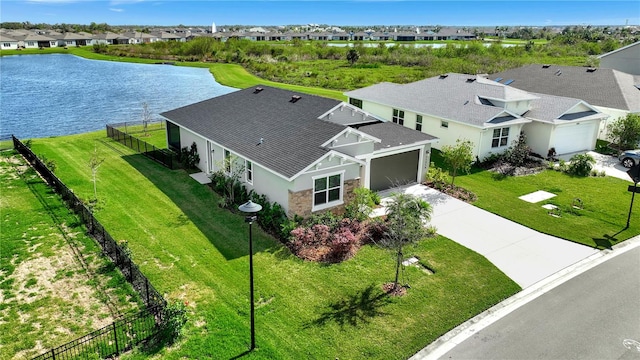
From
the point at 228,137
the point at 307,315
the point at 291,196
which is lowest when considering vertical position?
the point at 307,315

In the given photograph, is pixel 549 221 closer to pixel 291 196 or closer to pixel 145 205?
pixel 291 196

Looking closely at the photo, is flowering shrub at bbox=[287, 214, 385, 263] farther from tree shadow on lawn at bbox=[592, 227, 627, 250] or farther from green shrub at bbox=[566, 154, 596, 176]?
green shrub at bbox=[566, 154, 596, 176]

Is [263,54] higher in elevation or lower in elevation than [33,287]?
higher

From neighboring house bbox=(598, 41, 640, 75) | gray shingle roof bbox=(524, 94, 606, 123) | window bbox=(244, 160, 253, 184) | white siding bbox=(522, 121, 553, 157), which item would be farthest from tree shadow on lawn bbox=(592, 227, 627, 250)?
neighboring house bbox=(598, 41, 640, 75)

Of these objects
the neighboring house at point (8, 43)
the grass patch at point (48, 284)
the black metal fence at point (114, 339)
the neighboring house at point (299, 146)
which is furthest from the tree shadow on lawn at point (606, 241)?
the neighboring house at point (8, 43)

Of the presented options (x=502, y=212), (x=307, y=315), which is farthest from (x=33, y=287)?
(x=502, y=212)

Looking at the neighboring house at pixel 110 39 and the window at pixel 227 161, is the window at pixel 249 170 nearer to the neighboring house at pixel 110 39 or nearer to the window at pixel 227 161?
the window at pixel 227 161

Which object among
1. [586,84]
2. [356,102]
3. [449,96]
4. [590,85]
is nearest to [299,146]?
[449,96]
